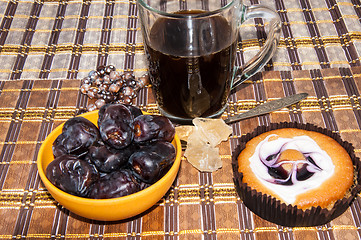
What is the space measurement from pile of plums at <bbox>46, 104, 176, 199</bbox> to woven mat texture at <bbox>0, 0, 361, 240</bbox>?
14 cm

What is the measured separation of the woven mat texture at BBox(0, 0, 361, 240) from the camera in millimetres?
860

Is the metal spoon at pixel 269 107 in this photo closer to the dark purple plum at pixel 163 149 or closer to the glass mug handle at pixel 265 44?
the glass mug handle at pixel 265 44

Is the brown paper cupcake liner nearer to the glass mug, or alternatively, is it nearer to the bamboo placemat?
the bamboo placemat

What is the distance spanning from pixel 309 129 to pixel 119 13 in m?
0.81

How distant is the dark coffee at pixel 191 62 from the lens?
0.89 metres

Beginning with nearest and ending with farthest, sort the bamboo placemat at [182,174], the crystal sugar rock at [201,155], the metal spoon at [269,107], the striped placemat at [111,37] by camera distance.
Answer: the bamboo placemat at [182,174] < the crystal sugar rock at [201,155] < the metal spoon at [269,107] < the striped placemat at [111,37]

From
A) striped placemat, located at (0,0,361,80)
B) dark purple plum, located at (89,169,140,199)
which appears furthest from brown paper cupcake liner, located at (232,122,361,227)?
striped placemat, located at (0,0,361,80)

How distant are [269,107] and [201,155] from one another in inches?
9.6

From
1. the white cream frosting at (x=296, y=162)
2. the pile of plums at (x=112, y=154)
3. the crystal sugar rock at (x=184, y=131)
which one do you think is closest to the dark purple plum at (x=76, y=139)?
the pile of plums at (x=112, y=154)

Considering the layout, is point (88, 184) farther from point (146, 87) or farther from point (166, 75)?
point (146, 87)

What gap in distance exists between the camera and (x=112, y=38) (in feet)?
4.50

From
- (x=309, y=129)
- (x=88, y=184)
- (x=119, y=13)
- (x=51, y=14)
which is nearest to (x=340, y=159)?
(x=309, y=129)

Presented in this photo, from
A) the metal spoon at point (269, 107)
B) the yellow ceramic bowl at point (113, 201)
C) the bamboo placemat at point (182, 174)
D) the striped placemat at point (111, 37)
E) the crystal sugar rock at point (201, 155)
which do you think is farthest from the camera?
the striped placemat at point (111, 37)

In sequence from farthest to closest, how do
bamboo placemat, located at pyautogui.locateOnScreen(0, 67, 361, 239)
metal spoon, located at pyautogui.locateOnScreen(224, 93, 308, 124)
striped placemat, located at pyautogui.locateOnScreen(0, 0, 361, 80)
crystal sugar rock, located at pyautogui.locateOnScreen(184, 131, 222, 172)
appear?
striped placemat, located at pyautogui.locateOnScreen(0, 0, 361, 80) < metal spoon, located at pyautogui.locateOnScreen(224, 93, 308, 124) < crystal sugar rock, located at pyautogui.locateOnScreen(184, 131, 222, 172) < bamboo placemat, located at pyautogui.locateOnScreen(0, 67, 361, 239)
